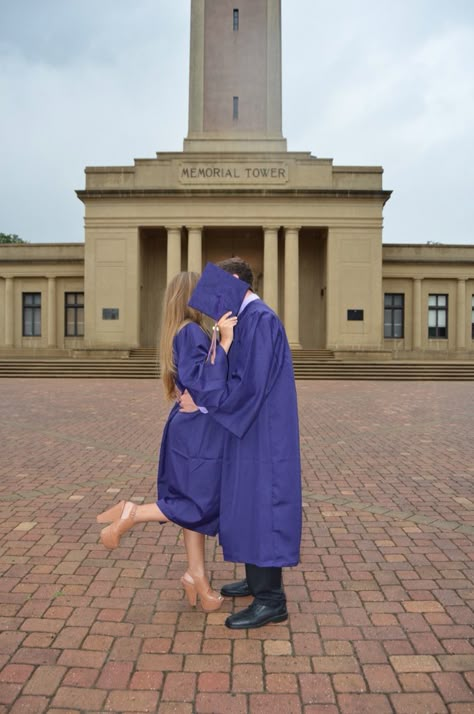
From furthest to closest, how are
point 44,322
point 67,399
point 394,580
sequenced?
point 44,322 → point 67,399 → point 394,580

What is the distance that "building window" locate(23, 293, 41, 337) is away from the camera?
110 ft

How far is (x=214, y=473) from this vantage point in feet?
8.93

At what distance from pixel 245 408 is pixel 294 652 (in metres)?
1.23

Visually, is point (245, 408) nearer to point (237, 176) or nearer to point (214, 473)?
point (214, 473)

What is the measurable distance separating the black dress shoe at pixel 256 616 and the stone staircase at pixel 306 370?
19067 mm

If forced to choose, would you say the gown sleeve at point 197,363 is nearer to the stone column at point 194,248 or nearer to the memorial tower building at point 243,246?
the memorial tower building at point 243,246

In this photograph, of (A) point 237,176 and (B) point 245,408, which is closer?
(B) point 245,408

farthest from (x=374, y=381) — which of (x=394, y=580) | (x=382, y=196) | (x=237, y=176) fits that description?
(x=394, y=580)

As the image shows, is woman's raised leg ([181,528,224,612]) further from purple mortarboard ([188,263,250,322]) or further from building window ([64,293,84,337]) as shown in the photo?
building window ([64,293,84,337])

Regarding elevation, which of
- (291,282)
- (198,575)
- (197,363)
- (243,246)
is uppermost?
(243,246)

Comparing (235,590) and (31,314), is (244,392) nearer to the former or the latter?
(235,590)

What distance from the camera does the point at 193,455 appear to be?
272 cm

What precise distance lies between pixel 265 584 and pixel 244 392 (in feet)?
3.51

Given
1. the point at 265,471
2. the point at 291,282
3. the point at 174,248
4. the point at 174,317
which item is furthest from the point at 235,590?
the point at 174,248
